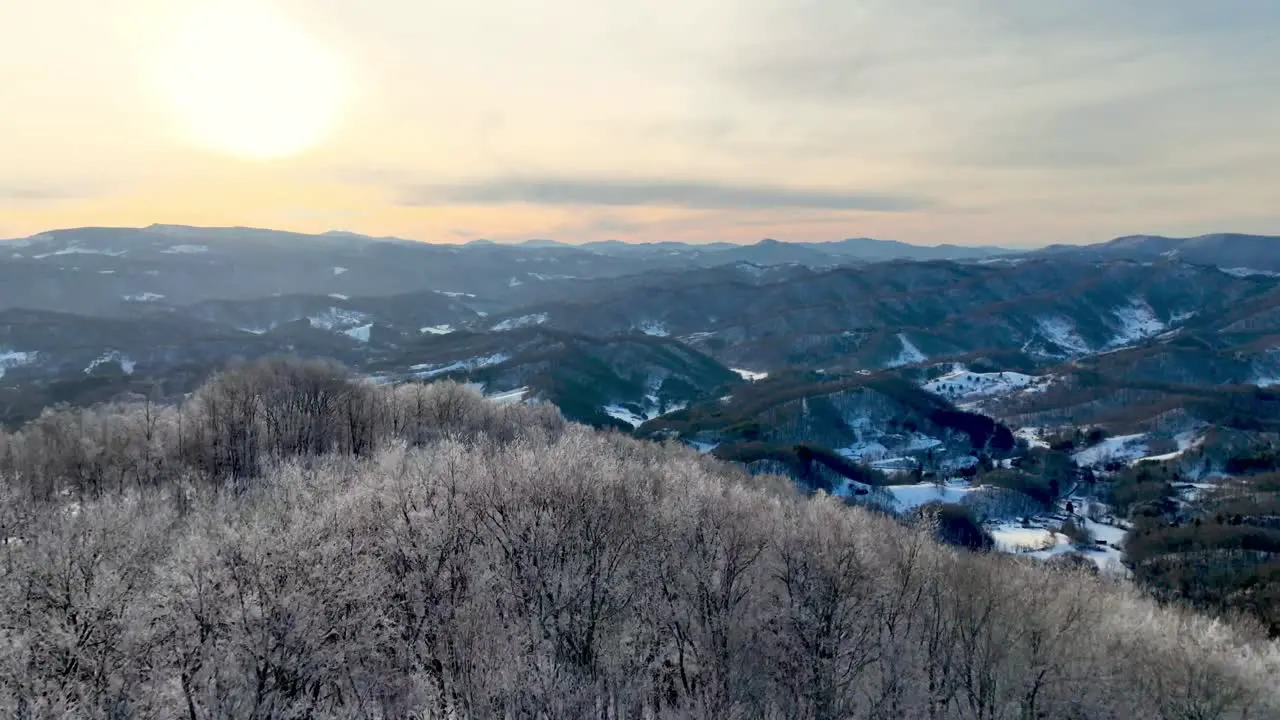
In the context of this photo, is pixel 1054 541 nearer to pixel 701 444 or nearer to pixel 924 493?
pixel 924 493

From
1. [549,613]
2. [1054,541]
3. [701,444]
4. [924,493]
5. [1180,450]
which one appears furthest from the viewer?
[1180,450]

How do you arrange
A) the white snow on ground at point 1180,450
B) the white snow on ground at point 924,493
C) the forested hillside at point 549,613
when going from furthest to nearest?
the white snow on ground at point 1180,450 → the white snow on ground at point 924,493 → the forested hillside at point 549,613

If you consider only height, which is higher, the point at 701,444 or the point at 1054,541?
the point at 701,444

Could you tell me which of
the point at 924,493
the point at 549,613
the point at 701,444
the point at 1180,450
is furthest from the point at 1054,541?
the point at 549,613

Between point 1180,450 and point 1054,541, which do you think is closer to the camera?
point 1054,541

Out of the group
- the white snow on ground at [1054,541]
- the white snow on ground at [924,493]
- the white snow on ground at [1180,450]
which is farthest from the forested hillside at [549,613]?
the white snow on ground at [1180,450]

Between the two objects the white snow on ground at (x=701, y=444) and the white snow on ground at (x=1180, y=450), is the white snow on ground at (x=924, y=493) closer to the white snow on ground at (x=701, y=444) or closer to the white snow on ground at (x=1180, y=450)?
the white snow on ground at (x=701, y=444)

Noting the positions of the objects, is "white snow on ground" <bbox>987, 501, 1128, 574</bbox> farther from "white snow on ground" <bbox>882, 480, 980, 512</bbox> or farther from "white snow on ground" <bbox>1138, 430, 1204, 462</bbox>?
"white snow on ground" <bbox>1138, 430, 1204, 462</bbox>

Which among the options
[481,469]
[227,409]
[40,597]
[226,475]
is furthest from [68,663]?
[227,409]

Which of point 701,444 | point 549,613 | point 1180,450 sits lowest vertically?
point 701,444
